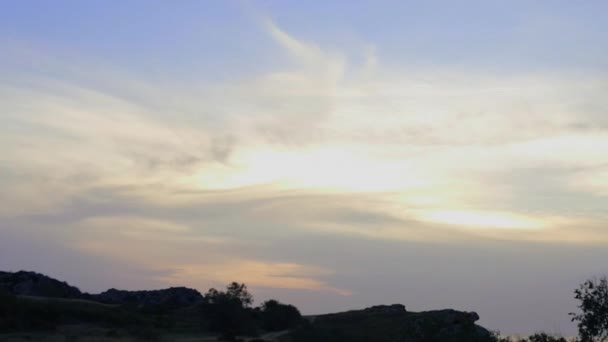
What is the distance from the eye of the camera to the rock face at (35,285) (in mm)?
116844

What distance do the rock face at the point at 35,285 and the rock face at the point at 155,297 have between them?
17.4 feet

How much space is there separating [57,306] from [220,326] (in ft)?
59.7

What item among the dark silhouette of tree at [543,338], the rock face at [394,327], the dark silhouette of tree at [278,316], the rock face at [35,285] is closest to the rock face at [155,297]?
the rock face at [35,285]

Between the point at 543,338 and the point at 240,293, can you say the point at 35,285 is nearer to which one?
the point at 240,293

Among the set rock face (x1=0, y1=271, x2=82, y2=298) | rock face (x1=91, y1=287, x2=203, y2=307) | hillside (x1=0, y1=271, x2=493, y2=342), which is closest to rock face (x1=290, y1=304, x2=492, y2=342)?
hillside (x1=0, y1=271, x2=493, y2=342)

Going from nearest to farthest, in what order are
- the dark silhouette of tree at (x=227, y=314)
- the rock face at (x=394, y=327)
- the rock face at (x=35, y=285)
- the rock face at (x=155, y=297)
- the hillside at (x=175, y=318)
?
the rock face at (x=394, y=327) → the hillside at (x=175, y=318) → the dark silhouette of tree at (x=227, y=314) → the rock face at (x=35, y=285) → the rock face at (x=155, y=297)

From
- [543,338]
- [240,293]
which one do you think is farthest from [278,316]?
[543,338]

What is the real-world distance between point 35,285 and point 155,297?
20.7 meters

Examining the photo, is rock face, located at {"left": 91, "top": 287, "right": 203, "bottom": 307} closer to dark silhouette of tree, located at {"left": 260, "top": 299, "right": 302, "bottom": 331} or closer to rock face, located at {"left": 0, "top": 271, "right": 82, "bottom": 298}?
rock face, located at {"left": 0, "top": 271, "right": 82, "bottom": 298}

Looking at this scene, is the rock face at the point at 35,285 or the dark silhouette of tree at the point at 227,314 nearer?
the dark silhouette of tree at the point at 227,314

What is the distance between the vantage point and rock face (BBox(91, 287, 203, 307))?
4929 inches

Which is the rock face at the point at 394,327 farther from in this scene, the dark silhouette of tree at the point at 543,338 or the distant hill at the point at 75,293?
the distant hill at the point at 75,293

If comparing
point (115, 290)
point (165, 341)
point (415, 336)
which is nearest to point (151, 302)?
point (115, 290)

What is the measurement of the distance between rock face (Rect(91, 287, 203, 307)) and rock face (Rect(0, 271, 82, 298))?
530 cm
